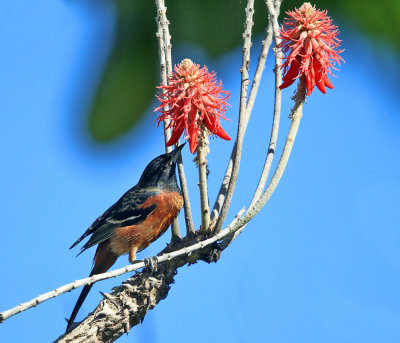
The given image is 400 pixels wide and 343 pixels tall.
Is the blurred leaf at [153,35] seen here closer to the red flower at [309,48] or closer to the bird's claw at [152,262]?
the bird's claw at [152,262]

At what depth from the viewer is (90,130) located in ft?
18.9

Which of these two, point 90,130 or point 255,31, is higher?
point 255,31

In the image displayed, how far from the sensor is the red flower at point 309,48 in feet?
11.7

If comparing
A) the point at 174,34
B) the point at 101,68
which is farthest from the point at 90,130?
the point at 174,34

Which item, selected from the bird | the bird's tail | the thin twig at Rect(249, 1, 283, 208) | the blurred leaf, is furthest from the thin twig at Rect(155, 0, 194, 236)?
Result: the blurred leaf

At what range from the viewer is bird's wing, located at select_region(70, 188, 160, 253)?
16.7ft

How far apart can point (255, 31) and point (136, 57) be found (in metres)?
1.36

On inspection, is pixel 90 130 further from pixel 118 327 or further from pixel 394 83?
pixel 394 83

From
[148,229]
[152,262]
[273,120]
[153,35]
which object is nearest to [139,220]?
[148,229]

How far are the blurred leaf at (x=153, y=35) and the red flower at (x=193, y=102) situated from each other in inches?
85.5

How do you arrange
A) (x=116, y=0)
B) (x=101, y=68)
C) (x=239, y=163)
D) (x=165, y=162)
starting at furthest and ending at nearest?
(x=116, y=0) < (x=101, y=68) < (x=165, y=162) < (x=239, y=163)

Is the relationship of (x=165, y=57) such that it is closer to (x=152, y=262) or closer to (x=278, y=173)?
(x=278, y=173)

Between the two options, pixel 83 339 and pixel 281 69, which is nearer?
pixel 83 339

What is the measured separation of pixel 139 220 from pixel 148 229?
0.13 m
